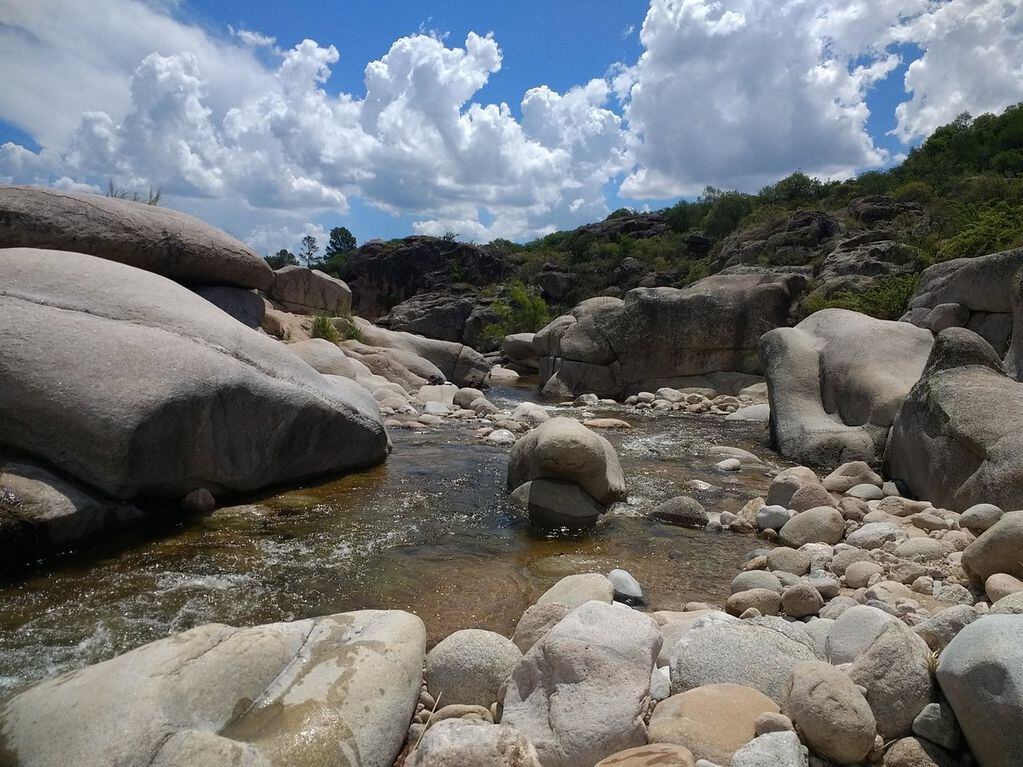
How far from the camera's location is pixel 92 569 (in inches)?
225

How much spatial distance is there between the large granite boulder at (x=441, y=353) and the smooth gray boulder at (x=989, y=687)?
66.3 feet

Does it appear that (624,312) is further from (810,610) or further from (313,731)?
(313,731)

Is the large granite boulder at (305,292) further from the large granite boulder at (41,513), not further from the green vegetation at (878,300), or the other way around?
the large granite boulder at (41,513)

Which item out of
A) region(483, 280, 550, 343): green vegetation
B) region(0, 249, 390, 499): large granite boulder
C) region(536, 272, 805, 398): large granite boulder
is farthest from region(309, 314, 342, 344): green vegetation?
region(483, 280, 550, 343): green vegetation

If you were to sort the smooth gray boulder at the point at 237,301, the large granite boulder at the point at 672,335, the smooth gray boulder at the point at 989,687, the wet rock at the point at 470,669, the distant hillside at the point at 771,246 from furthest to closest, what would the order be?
1. the distant hillside at the point at 771,246
2. the large granite boulder at the point at 672,335
3. the smooth gray boulder at the point at 237,301
4. the wet rock at the point at 470,669
5. the smooth gray boulder at the point at 989,687

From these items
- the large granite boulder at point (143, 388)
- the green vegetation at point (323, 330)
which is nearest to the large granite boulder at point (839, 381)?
the large granite boulder at point (143, 388)

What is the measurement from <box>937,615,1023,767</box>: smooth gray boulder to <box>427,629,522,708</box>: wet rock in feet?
6.76

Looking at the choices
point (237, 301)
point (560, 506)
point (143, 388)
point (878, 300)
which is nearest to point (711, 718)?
point (560, 506)

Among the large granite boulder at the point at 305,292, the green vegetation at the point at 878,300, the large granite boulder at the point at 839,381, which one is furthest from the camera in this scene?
the large granite boulder at the point at 305,292

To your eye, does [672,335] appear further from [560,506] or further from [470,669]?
[470,669]

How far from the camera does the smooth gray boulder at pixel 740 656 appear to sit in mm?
3582

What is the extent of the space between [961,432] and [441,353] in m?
18.3

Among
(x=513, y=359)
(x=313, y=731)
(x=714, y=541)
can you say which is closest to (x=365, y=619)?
(x=313, y=731)

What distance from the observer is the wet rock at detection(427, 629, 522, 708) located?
12.3ft
